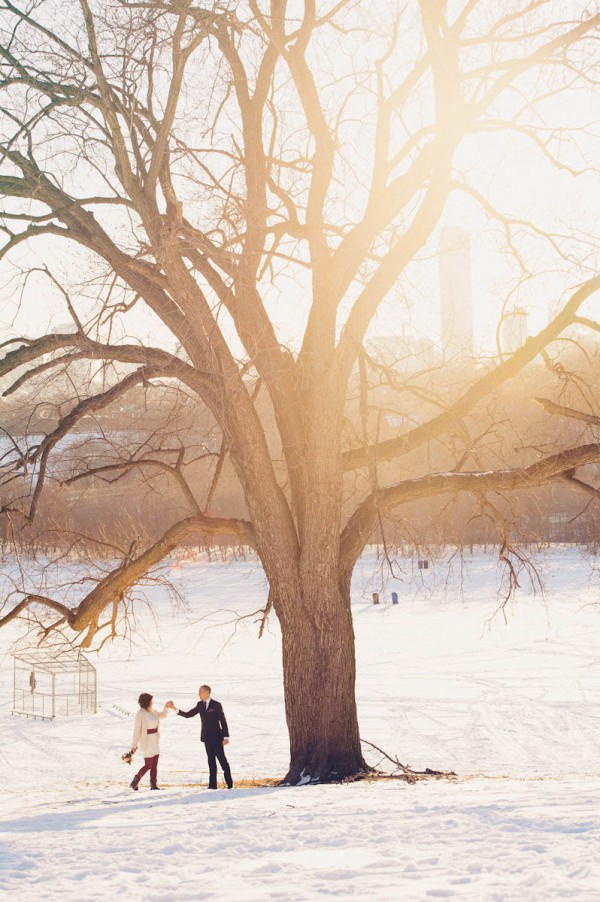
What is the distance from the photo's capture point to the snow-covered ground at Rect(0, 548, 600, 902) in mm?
4672

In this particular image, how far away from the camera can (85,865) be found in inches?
200

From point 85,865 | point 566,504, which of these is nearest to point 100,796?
point 85,865

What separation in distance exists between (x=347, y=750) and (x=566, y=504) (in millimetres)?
40341

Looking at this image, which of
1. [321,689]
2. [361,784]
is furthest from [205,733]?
[361,784]

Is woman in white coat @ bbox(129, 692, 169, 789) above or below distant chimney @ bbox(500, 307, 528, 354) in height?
below

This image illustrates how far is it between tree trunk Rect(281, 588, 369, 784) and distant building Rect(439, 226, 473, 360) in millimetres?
2880

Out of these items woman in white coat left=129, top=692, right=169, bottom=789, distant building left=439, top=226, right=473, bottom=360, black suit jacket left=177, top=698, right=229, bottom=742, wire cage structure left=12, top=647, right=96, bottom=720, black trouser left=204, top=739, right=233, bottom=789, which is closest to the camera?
distant building left=439, top=226, right=473, bottom=360

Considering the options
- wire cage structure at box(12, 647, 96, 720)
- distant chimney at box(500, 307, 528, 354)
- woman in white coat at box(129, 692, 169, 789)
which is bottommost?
wire cage structure at box(12, 647, 96, 720)

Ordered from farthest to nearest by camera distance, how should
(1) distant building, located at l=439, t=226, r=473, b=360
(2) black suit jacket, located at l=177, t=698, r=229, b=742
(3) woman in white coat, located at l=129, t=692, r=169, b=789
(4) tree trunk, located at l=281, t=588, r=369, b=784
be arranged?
(3) woman in white coat, located at l=129, t=692, r=169, b=789 < (2) black suit jacket, located at l=177, t=698, r=229, b=742 < (1) distant building, located at l=439, t=226, r=473, b=360 < (4) tree trunk, located at l=281, t=588, r=369, b=784

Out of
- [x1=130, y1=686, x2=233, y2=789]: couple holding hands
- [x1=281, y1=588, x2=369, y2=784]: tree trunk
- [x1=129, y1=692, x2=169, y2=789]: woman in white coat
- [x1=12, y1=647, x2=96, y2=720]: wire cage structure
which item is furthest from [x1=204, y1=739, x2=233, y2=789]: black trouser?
[x1=12, y1=647, x2=96, y2=720]: wire cage structure

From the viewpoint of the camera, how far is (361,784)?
807 cm

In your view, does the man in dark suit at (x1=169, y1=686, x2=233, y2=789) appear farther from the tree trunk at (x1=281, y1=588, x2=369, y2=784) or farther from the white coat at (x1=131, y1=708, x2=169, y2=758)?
the tree trunk at (x1=281, y1=588, x2=369, y2=784)

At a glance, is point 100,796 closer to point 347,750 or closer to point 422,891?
point 347,750

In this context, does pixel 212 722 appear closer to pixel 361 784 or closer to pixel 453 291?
pixel 361 784
